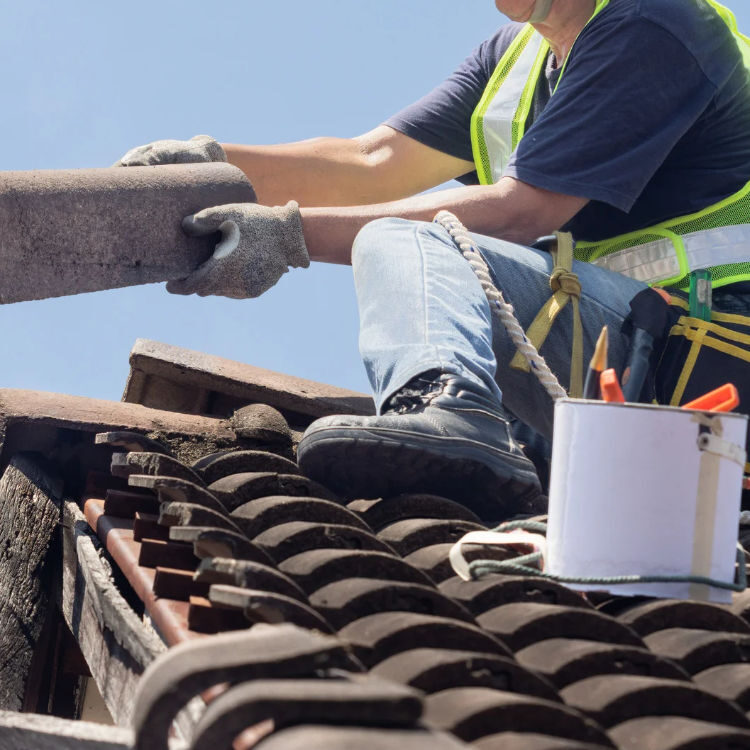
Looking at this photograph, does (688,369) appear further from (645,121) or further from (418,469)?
(418,469)

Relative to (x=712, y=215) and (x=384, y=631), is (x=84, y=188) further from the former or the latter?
(x=384, y=631)

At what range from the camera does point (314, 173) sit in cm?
477

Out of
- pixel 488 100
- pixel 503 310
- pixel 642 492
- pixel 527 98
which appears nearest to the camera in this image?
pixel 642 492

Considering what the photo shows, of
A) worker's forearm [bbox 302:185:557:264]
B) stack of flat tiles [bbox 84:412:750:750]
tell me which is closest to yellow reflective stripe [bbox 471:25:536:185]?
worker's forearm [bbox 302:185:557:264]

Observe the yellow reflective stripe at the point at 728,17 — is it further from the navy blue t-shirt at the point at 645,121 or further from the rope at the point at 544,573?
the rope at the point at 544,573

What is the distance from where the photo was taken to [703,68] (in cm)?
347

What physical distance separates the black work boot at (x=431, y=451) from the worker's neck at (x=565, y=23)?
1607 millimetres

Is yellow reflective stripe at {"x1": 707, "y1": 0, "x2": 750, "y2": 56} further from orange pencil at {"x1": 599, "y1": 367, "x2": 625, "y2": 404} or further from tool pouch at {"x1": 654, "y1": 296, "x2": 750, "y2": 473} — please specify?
orange pencil at {"x1": 599, "y1": 367, "x2": 625, "y2": 404}

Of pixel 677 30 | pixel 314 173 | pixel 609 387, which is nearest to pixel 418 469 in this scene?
pixel 609 387

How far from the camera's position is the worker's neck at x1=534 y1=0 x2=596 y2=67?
12.4ft

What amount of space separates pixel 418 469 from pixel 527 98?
1.93 meters

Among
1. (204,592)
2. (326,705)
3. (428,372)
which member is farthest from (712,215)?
(326,705)

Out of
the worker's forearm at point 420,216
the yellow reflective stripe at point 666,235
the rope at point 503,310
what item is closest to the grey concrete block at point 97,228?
the worker's forearm at point 420,216

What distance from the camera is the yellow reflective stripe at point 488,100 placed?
4332mm
